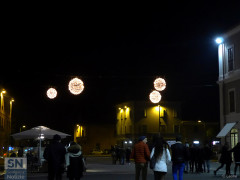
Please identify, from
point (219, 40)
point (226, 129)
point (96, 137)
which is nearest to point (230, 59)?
point (219, 40)

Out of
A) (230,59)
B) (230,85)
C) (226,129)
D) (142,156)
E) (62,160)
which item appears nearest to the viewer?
(62,160)

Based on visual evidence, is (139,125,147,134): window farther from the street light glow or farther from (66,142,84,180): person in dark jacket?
(66,142,84,180): person in dark jacket

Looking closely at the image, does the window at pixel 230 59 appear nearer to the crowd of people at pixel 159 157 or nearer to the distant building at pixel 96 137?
the crowd of people at pixel 159 157

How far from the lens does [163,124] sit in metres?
84.6

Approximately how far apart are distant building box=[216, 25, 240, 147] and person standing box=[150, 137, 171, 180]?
2648 cm

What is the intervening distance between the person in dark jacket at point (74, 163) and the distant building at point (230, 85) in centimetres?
2769

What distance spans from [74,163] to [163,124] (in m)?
70.9

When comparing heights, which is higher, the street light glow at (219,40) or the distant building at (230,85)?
the street light glow at (219,40)

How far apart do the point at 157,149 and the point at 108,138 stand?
87.5 meters

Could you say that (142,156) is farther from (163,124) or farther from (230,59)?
(163,124)

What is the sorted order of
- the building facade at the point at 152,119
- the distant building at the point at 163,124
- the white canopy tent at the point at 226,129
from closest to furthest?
the white canopy tent at the point at 226,129 < the distant building at the point at 163,124 < the building facade at the point at 152,119

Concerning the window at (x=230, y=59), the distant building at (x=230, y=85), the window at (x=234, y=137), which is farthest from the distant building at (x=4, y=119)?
the window at (x=234, y=137)

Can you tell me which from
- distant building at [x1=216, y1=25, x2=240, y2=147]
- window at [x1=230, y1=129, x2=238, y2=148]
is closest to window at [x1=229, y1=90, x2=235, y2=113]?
distant building at [x1=216, y1=25, x2=240, y2=147]

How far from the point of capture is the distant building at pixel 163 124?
275ft
